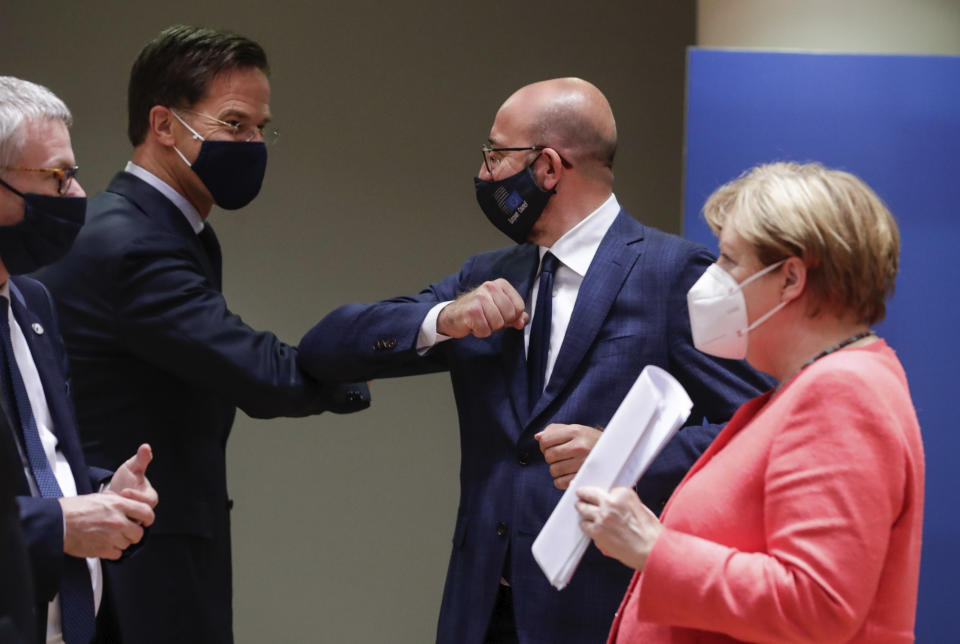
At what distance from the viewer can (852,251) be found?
5.27 ft

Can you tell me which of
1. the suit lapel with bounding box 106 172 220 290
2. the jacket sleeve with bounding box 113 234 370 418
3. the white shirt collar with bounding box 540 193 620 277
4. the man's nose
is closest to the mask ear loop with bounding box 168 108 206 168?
the suit lapel with bounding box 106 172 220 290

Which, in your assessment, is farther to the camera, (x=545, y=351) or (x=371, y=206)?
(x=371, y=206)

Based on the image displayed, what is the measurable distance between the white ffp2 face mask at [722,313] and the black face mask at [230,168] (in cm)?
148

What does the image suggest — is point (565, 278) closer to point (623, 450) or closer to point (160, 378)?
point (623, 450)

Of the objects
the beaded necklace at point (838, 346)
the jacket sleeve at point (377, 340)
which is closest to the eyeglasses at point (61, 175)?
the jacket sleeve at point (377, 340)

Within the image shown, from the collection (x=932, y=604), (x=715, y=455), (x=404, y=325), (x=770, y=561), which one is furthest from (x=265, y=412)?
(x=932, y=604)

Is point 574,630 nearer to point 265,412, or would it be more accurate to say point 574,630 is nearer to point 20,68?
point 265,412

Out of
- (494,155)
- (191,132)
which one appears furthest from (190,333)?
(494,155)

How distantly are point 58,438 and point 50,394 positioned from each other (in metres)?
0.09

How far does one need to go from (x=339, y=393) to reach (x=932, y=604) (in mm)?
1811

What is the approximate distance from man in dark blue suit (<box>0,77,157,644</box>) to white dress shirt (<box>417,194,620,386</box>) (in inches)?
27.8

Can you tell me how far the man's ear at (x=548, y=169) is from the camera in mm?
2518

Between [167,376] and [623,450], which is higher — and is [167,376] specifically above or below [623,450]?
below

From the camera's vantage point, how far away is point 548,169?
8.32ft
